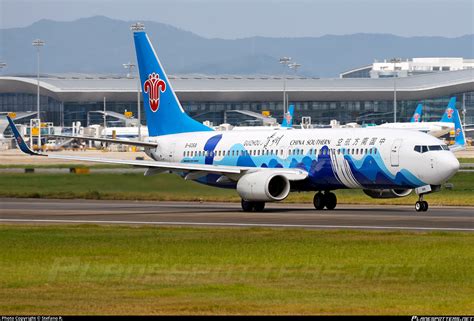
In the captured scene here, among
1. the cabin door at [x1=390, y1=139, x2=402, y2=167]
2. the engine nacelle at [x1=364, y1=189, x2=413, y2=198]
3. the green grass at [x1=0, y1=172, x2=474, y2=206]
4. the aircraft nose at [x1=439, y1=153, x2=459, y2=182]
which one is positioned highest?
the cabin door at [x1=390, y1=139, x2=402, y2=167]

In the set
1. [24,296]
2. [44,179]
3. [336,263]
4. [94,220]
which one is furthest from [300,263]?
[44,179]

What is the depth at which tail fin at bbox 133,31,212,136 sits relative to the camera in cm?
5403

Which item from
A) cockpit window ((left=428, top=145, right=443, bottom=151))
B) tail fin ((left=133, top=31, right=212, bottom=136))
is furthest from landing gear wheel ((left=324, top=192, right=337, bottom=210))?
tail fin ((left=133, top=31, right=212, bottom=136))

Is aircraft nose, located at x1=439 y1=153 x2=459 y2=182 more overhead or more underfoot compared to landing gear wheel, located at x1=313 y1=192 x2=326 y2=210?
more overhead

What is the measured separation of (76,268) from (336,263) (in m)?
5.80

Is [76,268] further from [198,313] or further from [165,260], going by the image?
[198,313]

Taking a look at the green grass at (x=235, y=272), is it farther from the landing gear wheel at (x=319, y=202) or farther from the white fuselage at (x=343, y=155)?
the landing gear wheel at (x=319, y=202)

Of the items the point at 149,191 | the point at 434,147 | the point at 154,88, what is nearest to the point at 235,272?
the point at 434,147

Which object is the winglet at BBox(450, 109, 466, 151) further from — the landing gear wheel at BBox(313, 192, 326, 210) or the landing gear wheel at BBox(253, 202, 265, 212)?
the landing gear wheel at BBox(253, 202, 265, 212)

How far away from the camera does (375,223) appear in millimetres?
38469

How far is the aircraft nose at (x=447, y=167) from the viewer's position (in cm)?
4378

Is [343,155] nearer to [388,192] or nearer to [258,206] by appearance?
[388,192]

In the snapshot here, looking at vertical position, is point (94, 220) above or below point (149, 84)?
below

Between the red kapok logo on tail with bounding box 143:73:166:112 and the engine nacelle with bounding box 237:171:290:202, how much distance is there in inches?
329
